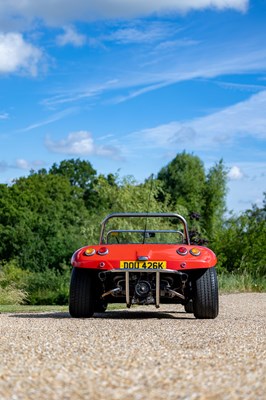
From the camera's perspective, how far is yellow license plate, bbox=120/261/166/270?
1028 cm

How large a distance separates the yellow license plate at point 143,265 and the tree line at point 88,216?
10830 millimetres

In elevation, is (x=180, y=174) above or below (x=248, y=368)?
above

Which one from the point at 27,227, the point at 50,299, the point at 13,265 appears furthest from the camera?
the point at 27,227

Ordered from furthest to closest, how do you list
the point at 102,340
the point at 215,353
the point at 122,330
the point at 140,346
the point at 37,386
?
1. the point at 122,330
2. the point at 102,340
3. the point at 140,346
4. the point at 215,353
5. the point at 37,386

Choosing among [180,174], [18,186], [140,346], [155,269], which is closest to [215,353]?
[140,346]

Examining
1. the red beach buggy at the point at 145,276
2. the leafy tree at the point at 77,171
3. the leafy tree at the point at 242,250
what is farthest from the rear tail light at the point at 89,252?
the leafy tree at the point at 77,171

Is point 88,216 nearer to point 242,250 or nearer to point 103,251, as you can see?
point 242,250

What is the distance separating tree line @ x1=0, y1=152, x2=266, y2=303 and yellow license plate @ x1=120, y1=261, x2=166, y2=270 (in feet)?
35.5

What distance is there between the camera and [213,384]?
15.1 feet

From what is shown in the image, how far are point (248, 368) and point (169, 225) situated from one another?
32968 mm

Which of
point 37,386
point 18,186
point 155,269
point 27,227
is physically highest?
point 18,186

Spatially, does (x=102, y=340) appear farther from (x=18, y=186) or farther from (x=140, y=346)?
(x=18, y=186)

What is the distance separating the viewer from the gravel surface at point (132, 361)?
442cm

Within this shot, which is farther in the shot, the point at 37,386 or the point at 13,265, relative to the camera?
the point at 13,265
